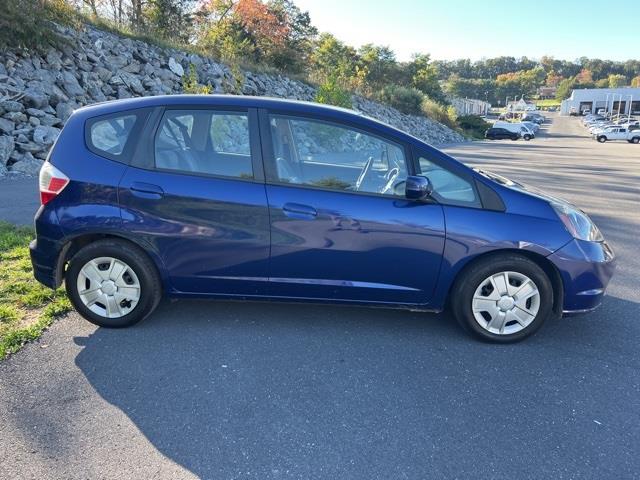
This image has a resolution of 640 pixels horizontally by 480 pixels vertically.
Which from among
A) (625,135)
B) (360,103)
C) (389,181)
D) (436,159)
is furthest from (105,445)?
(625,135)

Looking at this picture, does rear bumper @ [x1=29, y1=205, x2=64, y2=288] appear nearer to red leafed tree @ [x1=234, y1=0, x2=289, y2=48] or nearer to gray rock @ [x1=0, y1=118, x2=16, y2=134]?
gray rock @ [x1=0, y1=118, x2=16, y2=134]

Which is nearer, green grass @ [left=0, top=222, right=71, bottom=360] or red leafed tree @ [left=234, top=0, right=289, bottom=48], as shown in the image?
green grass @ [left=0, top=222, right=71, bottom=360]

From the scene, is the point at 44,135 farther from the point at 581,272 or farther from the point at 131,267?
the point at 581,272

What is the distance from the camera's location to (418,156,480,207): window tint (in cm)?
354

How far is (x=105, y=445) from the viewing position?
2.51m

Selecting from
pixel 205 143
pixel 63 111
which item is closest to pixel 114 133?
pixel 205 143

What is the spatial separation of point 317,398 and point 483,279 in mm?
1489

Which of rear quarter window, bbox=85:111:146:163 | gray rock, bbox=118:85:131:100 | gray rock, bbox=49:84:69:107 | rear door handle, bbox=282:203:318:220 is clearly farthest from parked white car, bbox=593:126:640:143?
rear quarter window, bbox=85:111:146:163

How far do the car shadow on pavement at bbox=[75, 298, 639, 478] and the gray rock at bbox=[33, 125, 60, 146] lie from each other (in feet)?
31.0

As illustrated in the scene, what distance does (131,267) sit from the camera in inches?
144

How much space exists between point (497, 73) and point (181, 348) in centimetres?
21247

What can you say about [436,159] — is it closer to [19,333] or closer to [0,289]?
[19,333]

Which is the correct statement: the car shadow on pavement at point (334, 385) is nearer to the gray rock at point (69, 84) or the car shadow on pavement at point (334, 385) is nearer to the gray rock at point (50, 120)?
the gray rock at point (50, 120)

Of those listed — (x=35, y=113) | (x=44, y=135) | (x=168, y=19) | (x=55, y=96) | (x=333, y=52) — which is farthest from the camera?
(x=333, y=52)
